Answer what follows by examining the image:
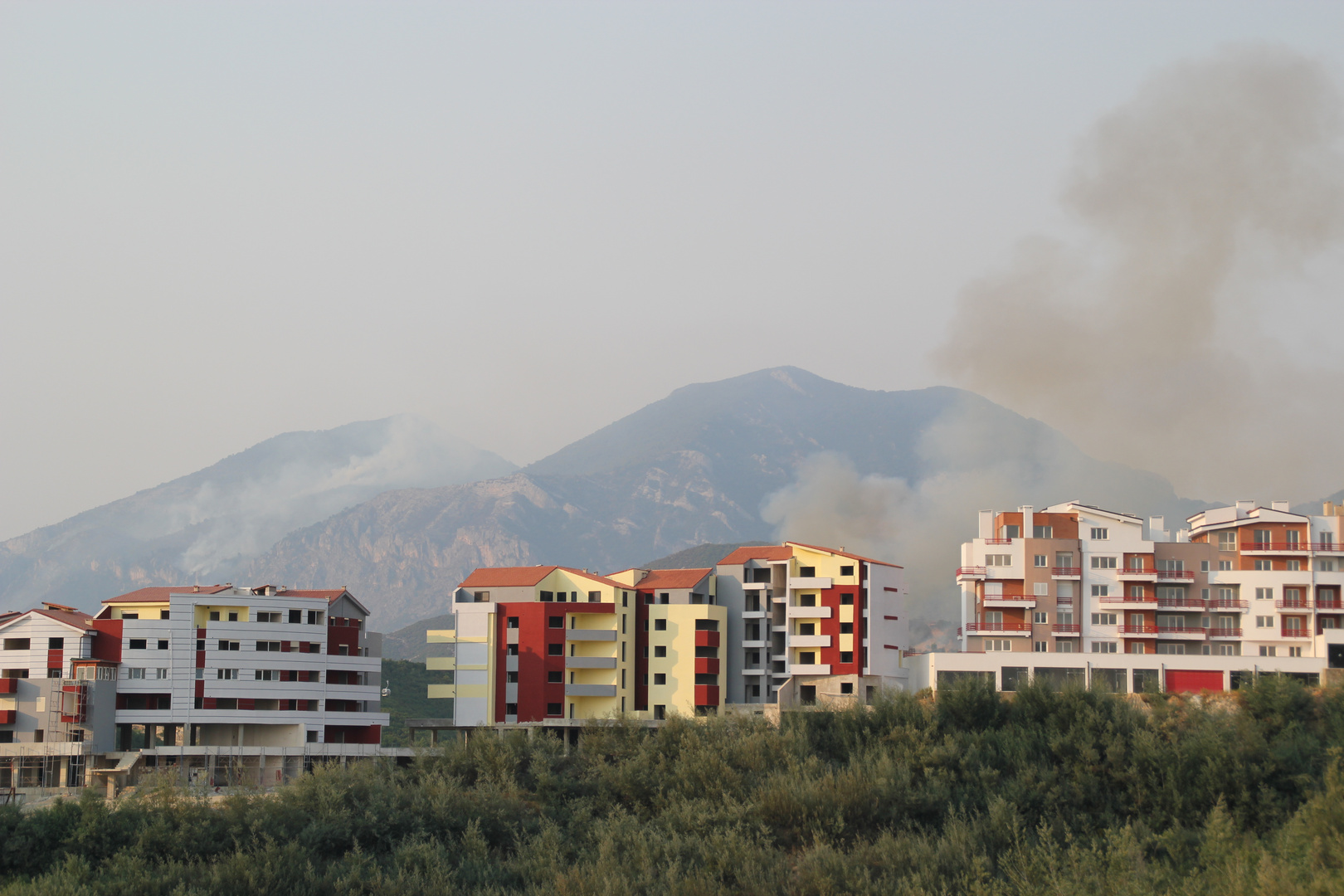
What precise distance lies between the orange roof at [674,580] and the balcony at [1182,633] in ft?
82.0

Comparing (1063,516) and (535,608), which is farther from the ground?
(1063,516)

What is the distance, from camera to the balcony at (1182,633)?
234ft

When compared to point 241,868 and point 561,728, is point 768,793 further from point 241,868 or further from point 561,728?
point 561,728

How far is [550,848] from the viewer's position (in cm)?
4181

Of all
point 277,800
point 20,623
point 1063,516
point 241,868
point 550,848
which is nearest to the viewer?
point 241,868

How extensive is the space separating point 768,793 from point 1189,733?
1568cm

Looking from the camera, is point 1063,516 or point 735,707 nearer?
point 735,707

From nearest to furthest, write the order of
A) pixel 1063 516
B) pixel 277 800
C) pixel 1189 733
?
pixel 277 800, pixel 1189 733, pixel 1063 516

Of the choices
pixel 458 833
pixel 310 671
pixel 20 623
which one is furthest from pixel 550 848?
pixel 20 623

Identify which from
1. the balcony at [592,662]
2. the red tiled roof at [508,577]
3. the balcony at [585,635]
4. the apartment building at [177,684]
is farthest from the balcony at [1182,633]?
the apartment building at [177,684]

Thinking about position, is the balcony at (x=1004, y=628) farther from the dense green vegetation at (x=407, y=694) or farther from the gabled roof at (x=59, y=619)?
the dense green vegetation at (x=407, y=694)

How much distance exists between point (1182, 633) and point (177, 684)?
51503 millimetres

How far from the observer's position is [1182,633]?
2822 inches

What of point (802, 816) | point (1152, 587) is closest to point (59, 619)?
point (802, 816)
